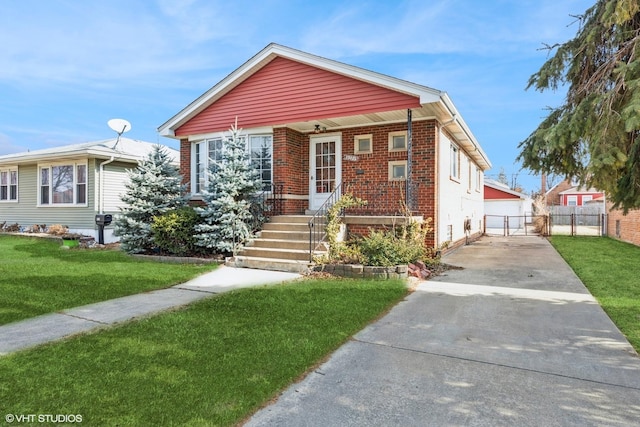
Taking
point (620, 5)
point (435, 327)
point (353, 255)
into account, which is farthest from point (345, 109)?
point (435, 327)

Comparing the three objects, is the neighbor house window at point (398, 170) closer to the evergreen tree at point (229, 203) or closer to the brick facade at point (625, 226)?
the evergreen tree at point (229, 203)

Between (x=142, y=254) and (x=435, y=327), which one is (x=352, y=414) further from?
(x=142, y=254)

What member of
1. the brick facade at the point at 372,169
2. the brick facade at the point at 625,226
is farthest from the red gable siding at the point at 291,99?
the brick facade at the point at 625,226

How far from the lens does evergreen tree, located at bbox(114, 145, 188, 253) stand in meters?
10.1

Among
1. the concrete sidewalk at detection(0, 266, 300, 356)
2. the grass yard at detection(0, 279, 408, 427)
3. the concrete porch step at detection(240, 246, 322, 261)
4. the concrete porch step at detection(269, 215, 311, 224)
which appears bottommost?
the concrete sidewalk at detection(0, 266, 300, 356)

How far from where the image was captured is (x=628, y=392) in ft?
9.36

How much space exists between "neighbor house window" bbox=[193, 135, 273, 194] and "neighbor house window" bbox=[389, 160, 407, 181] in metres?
3.45

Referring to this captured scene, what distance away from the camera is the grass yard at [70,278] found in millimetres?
5273

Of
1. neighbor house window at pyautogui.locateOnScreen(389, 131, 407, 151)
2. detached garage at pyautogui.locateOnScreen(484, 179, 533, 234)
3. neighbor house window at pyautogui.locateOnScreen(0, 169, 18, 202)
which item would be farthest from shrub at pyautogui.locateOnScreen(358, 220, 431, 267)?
detached garage at pyautogui.locateOnScreen(484, 179, 533, 234)

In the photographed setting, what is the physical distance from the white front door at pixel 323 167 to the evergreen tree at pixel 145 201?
376 centimetres

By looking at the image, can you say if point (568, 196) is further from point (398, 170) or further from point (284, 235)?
point (284, 235)

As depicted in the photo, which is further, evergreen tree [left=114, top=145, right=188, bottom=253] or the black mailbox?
Answer: the black mailbox

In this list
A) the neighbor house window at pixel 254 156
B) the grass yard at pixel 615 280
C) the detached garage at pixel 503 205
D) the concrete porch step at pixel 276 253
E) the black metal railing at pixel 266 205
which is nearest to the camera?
the grass yard at pixel 615 280

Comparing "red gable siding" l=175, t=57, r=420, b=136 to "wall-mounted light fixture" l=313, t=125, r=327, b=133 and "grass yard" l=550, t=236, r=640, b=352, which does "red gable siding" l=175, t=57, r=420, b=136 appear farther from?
"grass yard" l=550, t=236, r=640, b=352
